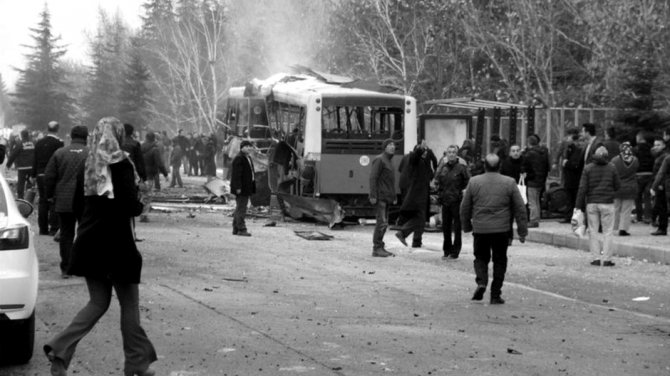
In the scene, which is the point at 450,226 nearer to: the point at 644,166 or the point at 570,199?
the point at 570,199

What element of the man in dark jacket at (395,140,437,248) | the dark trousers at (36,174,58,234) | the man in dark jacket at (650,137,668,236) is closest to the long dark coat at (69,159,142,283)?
the man in dark jacket at (395,140,437,248)

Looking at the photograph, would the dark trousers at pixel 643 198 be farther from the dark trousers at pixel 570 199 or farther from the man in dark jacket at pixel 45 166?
the man in dark jacket at pixel 45 166

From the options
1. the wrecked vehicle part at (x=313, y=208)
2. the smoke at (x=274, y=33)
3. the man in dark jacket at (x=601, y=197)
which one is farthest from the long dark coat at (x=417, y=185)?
the smoke at (x=274, y=33)

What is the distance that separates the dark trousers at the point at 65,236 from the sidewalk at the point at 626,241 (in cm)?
867

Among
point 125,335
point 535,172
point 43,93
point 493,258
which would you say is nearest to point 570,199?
point 535,172

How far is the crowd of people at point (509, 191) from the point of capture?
44.6ft

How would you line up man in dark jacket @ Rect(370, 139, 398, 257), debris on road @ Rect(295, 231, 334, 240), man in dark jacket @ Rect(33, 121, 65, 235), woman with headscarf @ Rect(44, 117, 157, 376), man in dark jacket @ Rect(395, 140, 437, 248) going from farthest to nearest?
debris on road @ Rect(295, 231, 334, 240) → man in dark jacket @ Rect(395, 140, 437, 248) → man in dark jacket @ Rect(33, 121, 65, 235) → man in dark jacket @ Rect(370, 139, 398, 257) → woman with headscarf @ Rect(44, 117, 157, 376)

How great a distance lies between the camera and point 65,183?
15.0m

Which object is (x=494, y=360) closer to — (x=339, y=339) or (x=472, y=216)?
(x=339, y=339)

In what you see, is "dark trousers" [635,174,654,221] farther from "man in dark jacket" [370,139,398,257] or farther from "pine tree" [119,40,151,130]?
"pine tree" [119,40,151,130]

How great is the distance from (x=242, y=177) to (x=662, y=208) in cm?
721

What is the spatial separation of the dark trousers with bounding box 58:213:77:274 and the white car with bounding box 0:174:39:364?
17.4ft

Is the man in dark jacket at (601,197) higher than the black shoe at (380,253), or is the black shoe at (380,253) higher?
the man in dark jacket at (601,197)

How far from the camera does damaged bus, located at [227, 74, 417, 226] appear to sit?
26.5 meters
